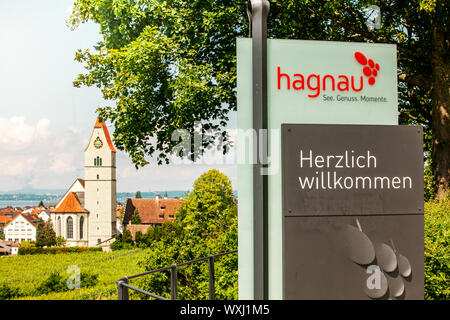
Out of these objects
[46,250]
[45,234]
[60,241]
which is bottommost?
[46,250]

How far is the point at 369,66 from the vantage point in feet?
6.34

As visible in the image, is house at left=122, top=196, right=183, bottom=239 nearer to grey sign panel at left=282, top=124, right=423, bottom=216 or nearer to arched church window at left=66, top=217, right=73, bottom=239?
arched church window at left=66, top=217, right=73, bottom=239

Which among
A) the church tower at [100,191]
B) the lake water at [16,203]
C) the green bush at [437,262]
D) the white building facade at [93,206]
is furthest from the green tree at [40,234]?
the green bush at [437,262]

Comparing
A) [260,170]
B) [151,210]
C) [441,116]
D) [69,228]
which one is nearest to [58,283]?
[69,228]

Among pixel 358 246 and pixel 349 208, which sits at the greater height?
pixel 349 208

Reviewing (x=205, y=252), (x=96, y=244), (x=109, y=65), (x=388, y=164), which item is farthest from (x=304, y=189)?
(x=109, y=65)

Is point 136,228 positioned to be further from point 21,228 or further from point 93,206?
point 21,228

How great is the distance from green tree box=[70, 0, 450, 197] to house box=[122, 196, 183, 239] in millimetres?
845

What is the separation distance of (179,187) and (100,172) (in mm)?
1411

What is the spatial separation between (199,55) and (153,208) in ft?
10.1

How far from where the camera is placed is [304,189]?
5.75ft

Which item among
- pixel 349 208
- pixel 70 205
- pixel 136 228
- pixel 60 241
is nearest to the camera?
pixel 349 208

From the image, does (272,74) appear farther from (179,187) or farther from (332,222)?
(179,187)

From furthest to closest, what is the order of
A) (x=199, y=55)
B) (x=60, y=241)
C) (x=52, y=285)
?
(x=199, y=55) < (x=60, y=241) < (x=52, y=285)
